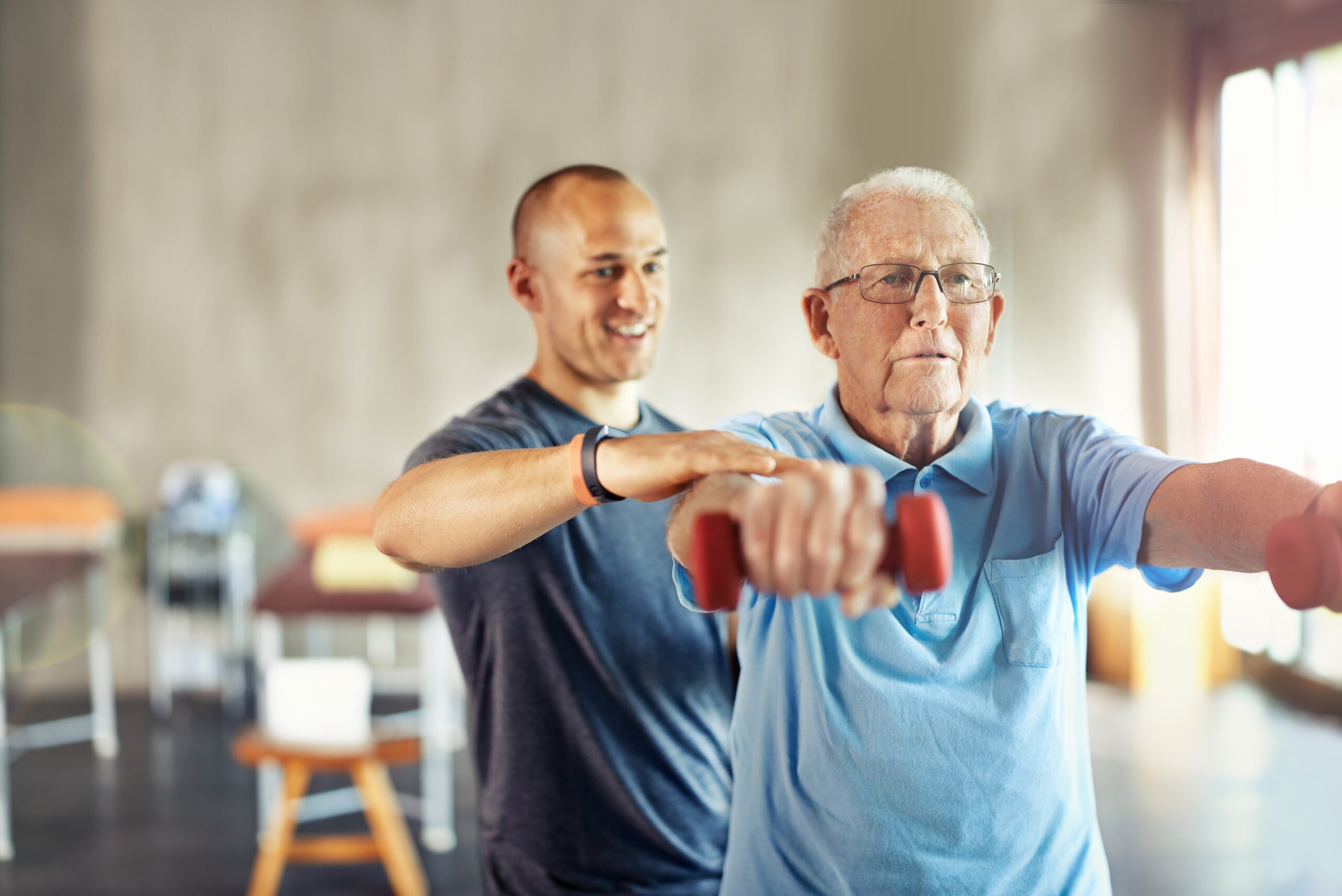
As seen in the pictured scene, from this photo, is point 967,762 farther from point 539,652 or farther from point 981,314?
point 539,652

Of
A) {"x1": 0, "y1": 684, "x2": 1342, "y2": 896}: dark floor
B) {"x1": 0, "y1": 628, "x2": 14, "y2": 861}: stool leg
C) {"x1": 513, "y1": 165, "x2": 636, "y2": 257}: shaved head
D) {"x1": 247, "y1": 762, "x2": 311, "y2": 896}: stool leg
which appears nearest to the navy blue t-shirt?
{"x1": 513, "y1": 165, "x2": 636, "y2": 257}: shaved head

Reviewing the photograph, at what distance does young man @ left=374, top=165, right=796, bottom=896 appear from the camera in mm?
1116

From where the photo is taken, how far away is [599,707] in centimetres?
111

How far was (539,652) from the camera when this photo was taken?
113cm

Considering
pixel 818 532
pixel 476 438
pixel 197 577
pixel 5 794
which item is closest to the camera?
pixel 818 532

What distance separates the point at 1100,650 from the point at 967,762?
4.31 feet

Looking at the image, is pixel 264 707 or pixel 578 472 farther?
pixel 264 707

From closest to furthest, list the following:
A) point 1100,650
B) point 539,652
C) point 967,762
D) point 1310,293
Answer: point 967,762
point 539,652
point 1310,293
point 1100,650

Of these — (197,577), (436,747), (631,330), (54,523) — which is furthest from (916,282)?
(54,523)

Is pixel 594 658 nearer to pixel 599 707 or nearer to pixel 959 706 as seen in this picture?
pixel 599 707

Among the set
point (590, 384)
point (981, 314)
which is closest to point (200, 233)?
point (590, 384)

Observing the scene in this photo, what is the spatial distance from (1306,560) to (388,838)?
7.14 feet

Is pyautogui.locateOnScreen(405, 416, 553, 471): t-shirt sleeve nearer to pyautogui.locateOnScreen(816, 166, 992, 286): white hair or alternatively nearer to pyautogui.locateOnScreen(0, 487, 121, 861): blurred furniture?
pyautogui.locateOnScreen(816, 166, 992, 286): white hair

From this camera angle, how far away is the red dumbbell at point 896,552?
1.76 feet
